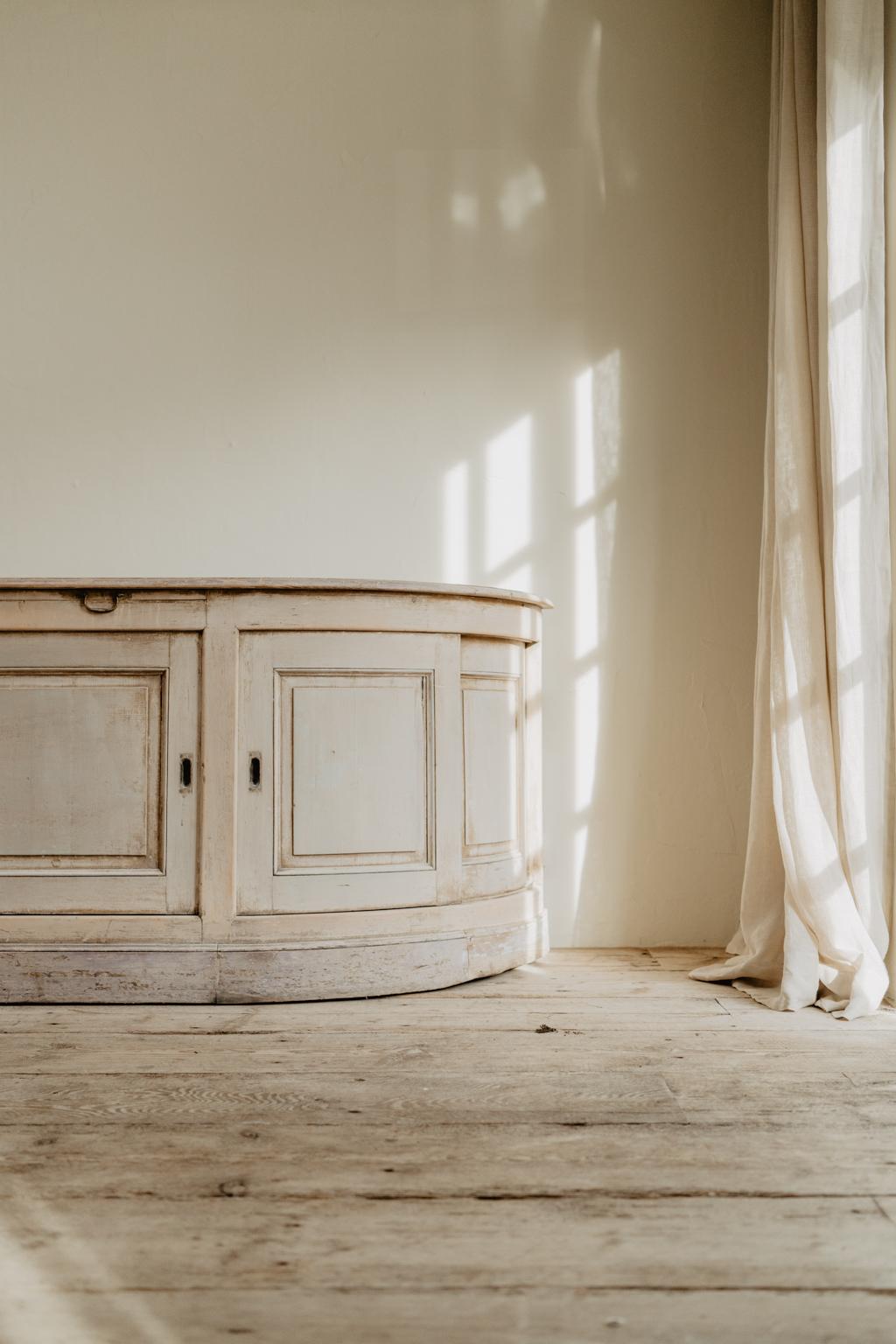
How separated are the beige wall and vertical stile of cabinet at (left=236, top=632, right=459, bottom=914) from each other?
631 millimetres

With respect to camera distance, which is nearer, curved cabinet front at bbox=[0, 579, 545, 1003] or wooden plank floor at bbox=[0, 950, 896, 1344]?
wooden plank floor at bbox=[0, 950, 896, 1344]

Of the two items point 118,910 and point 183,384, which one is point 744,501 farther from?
point 118,910

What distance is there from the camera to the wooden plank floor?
1044 mm

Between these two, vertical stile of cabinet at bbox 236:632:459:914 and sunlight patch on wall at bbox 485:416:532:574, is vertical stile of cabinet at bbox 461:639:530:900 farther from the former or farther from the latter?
sunlight patch on wall at bbox 485:416:532:574

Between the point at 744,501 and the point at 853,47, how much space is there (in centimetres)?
112

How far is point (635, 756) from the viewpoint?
2877mm

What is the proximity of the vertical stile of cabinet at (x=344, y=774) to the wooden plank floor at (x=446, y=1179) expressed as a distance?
1.00ft

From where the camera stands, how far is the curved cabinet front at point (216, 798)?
2.21m

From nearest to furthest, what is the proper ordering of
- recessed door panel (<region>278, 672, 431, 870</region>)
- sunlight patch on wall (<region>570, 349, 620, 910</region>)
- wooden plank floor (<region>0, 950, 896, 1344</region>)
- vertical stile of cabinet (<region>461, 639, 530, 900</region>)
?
1. wooden plank floor (<region>0, 950, 896, 1344</region>)
2. recessed door panel (<region>278, 672, 431, 870</region>)
3. vertical stile of cabinet (<region>461, 639, 530, 900</region>)
4. sunlight patch on wall (<region>570, 349, 620, 910</region>)

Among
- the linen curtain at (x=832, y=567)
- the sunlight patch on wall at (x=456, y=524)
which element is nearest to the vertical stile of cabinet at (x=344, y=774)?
the sunlight patch on wall at (x=456, y=524)

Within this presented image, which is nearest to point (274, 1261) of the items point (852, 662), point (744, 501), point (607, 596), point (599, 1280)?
point (599, 1280)

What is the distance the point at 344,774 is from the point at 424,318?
1.43 m

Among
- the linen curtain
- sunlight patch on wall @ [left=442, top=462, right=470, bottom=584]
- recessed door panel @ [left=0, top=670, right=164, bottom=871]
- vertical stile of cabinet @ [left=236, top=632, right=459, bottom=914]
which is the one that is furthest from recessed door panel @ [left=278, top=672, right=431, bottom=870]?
the linen curtain

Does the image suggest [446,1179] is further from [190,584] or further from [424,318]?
[424,318]
